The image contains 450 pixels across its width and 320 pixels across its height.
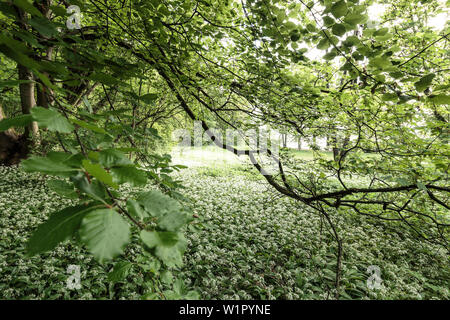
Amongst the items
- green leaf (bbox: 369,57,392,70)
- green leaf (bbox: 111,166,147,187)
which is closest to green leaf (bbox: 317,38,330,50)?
green leaf (bbox: 369,57,392,70)

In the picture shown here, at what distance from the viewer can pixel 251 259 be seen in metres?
3.79

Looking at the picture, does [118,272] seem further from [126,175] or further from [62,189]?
[126,175]

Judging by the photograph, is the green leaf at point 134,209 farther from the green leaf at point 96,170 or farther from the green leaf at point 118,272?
the green leaf at point 118,272

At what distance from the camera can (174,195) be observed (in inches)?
53.2

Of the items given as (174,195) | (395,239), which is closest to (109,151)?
(174,195)

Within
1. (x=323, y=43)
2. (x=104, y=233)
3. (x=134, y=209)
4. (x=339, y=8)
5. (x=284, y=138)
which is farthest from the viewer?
(x=284, y=138)

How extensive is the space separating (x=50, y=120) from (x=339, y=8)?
3.91ft

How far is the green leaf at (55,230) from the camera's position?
42cm

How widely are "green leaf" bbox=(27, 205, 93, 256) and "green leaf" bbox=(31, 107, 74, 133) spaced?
0.19 meters

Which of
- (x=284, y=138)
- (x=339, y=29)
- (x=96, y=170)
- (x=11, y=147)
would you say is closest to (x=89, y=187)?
(x=96, y=170)

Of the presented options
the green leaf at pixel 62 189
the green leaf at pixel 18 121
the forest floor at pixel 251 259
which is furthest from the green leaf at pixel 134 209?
the forest floor at pixel 251 259

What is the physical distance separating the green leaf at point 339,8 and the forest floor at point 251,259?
4.11 feet
